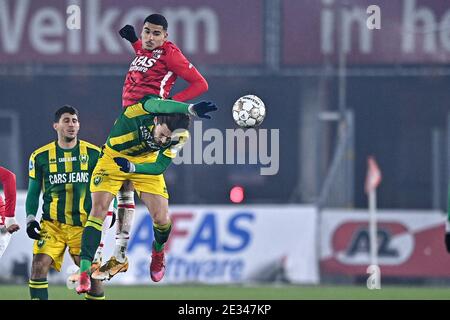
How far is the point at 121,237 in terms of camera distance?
14.1m

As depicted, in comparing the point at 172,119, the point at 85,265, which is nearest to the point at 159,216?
the point at 85,265

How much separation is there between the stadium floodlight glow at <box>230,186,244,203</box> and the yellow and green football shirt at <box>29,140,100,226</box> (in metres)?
10.1

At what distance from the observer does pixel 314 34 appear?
25266 millimetres

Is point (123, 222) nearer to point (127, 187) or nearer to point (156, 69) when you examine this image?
point (127, 187)

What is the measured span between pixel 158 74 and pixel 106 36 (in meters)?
11.2

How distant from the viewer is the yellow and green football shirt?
14.7 metres

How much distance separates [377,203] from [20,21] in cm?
719

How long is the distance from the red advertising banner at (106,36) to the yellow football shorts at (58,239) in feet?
32.2

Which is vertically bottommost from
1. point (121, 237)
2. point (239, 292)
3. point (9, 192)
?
point (239, 292)

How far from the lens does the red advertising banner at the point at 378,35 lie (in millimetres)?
24797

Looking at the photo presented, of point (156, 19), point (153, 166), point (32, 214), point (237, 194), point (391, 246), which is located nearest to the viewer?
point (156, 19)

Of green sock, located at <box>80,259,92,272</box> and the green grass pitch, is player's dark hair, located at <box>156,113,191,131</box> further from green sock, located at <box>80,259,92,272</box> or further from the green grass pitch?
the green grass pitch

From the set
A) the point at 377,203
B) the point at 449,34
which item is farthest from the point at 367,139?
the point at 449,34

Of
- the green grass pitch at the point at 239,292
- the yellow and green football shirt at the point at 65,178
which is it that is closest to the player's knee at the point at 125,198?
the yellow and green football shirt at the point at 65,178
